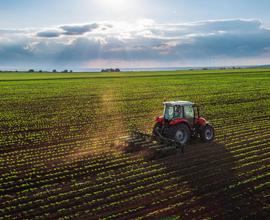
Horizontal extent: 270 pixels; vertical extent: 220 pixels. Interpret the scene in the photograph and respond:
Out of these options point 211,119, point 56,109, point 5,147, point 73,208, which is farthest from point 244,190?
point 56,109

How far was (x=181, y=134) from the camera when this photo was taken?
1645cm

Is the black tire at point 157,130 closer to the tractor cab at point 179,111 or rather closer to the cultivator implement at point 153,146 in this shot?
the cultivator implement at point 153,146

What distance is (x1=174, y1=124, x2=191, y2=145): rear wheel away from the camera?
53.3 ft

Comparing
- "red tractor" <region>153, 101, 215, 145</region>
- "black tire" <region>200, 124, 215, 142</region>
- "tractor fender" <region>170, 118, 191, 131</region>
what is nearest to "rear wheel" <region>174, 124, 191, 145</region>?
"red tractor" <region>153, 101, 215, 145</region>

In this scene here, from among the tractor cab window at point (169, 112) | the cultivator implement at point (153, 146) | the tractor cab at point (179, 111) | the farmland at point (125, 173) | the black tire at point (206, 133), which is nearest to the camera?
the farmland at point (125, 173)

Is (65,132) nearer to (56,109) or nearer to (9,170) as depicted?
(9,170)

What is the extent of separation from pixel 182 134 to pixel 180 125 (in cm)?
42

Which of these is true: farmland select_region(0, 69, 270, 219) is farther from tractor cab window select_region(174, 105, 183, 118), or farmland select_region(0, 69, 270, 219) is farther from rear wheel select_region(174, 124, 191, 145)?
tractor cab window select_region(174, 105, 183, 118)

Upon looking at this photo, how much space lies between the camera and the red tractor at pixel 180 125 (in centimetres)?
1623

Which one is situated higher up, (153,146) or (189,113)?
(189,113)

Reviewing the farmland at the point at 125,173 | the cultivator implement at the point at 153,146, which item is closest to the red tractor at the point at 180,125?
the cultivator implement at the point at 153,146

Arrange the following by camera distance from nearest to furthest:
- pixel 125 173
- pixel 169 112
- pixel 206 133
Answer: pixel 125 173 < pixel 169 112 < pixel 206 133

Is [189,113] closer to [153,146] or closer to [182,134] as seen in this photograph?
[182,134]

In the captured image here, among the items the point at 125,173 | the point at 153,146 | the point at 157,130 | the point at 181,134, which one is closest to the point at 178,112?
the point at 181,134
